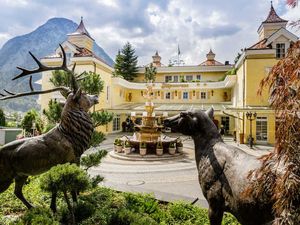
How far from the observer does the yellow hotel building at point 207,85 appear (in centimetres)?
1811

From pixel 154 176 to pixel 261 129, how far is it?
42.1ft

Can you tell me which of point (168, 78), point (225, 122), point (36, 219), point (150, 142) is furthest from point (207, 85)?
point (36, 219)

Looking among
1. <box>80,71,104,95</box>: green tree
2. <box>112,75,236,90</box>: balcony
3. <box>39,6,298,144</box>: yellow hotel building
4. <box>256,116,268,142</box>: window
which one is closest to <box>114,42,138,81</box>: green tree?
<box>39,6,298,144</box>: yellow hotel building

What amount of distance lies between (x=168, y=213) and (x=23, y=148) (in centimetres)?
287

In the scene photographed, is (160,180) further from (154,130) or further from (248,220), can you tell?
(248,220)

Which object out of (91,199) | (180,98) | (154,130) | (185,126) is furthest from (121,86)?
(185,126)

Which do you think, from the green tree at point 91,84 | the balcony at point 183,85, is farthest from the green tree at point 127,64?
the green tree at point 91,84

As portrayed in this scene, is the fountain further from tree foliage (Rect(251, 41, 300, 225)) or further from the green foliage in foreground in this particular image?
tree foliage (Rect(251, 41, 300, 225))

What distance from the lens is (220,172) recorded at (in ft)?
8.74

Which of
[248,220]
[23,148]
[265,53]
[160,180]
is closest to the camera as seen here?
[248,220]

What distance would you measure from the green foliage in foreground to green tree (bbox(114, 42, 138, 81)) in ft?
103

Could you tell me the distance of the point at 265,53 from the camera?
18031mm

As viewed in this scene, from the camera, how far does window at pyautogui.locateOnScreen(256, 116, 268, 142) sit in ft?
59.7

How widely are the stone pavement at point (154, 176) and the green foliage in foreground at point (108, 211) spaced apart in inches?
28.4
